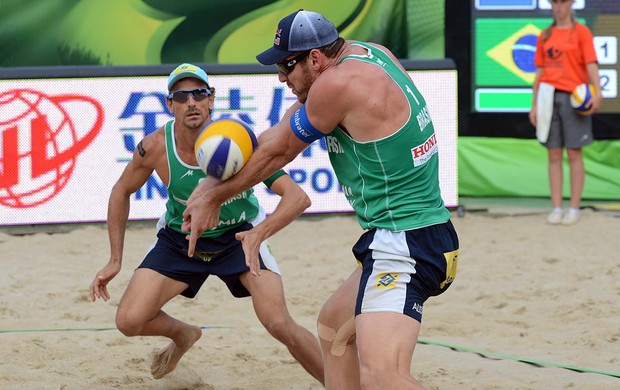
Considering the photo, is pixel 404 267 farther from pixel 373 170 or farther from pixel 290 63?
pixel 290 63

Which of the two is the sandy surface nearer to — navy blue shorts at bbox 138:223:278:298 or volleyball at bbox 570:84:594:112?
navy blue shorts at bbox 138:223:278:298

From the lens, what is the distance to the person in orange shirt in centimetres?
Result: 905

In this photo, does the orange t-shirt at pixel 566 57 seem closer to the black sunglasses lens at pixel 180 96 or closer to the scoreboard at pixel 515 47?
the scoreboard at pixel 515 47

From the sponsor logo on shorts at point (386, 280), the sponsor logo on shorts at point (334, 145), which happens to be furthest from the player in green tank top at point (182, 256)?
the sponsor logo on shorts at point (386, 280)

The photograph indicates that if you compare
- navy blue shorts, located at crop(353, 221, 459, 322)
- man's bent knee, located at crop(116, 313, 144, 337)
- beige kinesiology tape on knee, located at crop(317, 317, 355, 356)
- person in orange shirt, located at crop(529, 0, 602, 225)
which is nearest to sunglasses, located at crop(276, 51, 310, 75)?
navy blue shorts, located at crop(353, 221, 459, 322)

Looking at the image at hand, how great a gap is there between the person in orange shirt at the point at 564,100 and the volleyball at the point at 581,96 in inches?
1.8

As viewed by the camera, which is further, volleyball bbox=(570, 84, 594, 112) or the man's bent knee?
volleyball bbox=(570, 84, 594, 112)

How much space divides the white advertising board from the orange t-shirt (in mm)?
808

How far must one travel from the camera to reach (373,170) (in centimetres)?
399

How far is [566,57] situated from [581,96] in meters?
0.37

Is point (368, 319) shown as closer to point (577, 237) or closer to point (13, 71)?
point (577, 237)

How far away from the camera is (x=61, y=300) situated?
7.04 metres

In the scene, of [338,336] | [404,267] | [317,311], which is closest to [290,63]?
[404,267]

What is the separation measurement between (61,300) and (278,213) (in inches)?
127
